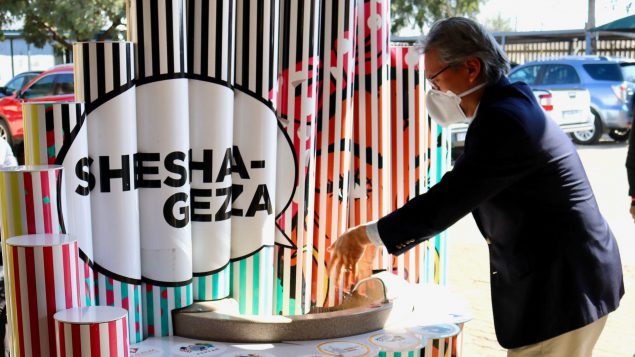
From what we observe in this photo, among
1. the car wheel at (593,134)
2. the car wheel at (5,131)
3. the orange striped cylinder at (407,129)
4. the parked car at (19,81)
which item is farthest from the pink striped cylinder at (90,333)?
the parked car at (19,81)

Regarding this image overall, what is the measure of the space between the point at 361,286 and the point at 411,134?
0.65 metres

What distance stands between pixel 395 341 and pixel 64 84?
35.5 ft

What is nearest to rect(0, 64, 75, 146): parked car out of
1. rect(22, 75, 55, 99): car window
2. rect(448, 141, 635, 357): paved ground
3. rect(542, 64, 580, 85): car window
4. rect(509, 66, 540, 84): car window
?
rect(22, 75, 55, 99): car window

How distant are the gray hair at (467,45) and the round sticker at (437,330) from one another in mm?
968

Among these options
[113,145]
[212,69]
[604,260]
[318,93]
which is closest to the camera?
[604,260]

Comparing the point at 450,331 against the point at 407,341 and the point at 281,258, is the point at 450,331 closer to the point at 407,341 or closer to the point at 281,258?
the point at 407,341

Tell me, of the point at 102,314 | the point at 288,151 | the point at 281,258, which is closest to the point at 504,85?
the point at 288,151

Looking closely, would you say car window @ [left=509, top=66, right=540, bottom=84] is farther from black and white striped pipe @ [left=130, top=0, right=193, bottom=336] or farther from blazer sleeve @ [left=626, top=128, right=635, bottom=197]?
black and white striped pipe @ [left=130, top=0, right=193, bottom=336]

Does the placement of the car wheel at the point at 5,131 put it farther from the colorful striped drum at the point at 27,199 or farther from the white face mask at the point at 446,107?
the colorful striped drum at the point at 27,199

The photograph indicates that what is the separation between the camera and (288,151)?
117 inches

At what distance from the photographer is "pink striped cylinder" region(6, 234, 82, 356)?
6.40 ft

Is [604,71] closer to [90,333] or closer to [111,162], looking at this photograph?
[111,162]

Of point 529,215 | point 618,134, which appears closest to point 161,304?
point 529,215

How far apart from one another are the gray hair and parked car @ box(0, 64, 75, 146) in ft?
35.7
